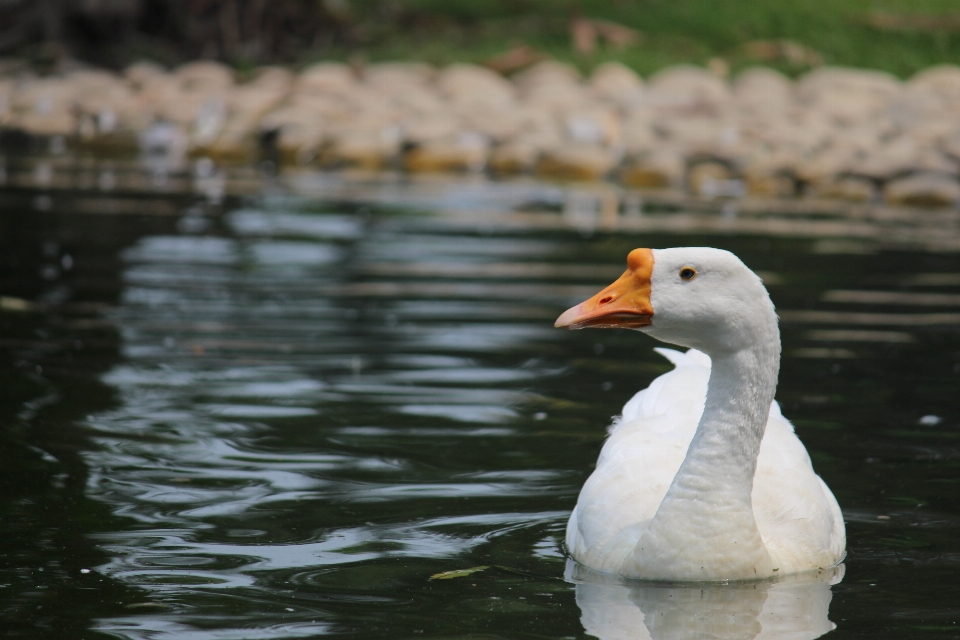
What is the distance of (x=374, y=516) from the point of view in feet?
15.6

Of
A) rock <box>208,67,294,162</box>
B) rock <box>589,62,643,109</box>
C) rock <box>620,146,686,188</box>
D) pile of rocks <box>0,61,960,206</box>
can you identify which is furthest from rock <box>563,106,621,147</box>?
rock <box>208,67,294,162</box>

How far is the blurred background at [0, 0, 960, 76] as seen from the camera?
20.8 m

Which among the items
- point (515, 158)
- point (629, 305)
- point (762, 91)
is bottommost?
point (629, 305)

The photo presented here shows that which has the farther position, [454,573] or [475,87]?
[475,87]

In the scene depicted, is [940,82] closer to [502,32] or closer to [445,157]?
[445,157]

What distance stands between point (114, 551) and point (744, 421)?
2099 mm

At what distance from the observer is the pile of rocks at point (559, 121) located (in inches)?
587

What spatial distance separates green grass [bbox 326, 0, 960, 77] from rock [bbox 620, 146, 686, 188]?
16.1 feet

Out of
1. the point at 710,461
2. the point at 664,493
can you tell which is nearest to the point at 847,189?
the point at 664,493

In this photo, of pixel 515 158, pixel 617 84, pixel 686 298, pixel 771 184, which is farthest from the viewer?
pixel 617 84

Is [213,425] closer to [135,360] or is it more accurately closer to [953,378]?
[135,360]

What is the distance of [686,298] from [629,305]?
0.56ft

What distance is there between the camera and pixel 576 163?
15.8 metres

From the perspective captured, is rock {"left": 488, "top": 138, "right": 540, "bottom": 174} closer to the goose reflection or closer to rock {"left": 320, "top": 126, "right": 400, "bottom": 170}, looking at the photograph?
rock {"left": 320, "top": 126, "right": 400, "bottom": 170}
